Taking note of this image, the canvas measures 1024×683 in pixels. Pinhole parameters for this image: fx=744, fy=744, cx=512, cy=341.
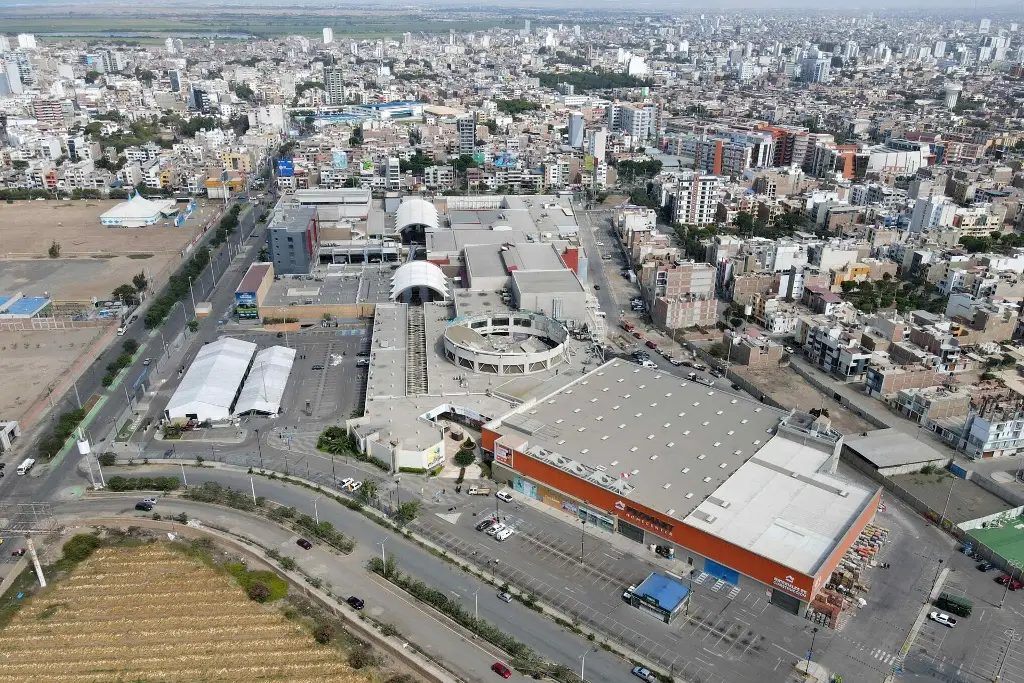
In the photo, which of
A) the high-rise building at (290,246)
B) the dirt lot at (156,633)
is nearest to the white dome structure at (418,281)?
the high-rise building at (290,246)

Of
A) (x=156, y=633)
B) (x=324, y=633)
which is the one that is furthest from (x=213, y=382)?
(x=324, y=633)

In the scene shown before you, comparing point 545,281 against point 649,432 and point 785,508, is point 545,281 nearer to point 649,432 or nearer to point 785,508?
point 649,432

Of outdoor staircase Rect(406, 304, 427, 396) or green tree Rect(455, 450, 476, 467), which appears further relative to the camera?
outdoor staircase Rect(406, 304, 427, 396)

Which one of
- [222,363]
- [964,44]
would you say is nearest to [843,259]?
[222,363]

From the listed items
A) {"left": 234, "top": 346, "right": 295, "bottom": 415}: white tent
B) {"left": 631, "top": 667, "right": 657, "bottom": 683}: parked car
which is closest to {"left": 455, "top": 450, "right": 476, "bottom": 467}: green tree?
{"left": 234, "top": 346, "right": 295, "bottom": 415}: white tent

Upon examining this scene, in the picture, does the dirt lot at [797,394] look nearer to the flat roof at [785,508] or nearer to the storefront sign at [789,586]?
the flat roof at [785,508]

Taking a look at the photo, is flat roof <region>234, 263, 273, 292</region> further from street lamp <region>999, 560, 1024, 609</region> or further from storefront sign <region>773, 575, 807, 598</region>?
street lamp <region>999, 560, 1024, 609</region>
